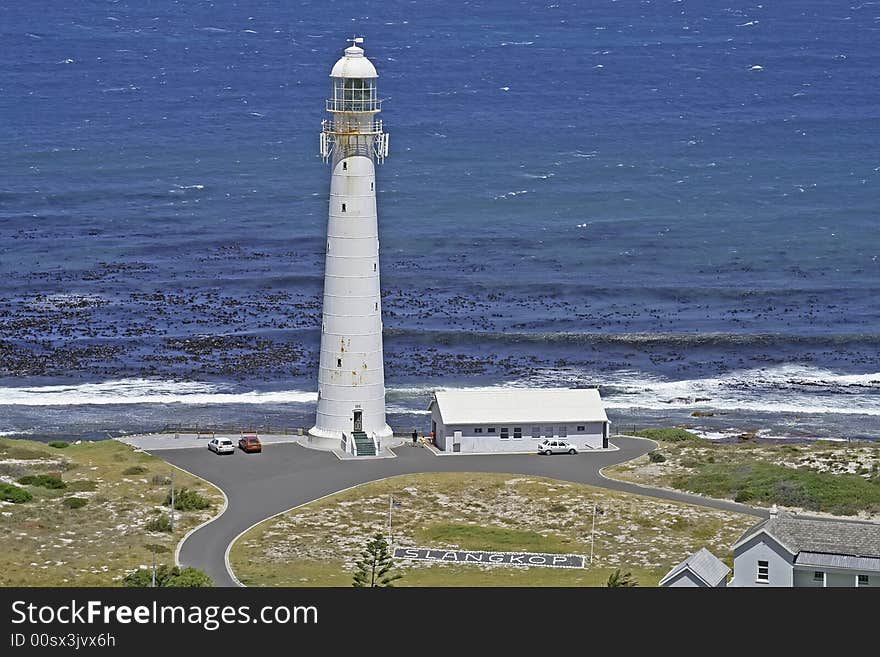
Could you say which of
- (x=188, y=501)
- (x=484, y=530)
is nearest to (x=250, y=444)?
(x=188, y=501)

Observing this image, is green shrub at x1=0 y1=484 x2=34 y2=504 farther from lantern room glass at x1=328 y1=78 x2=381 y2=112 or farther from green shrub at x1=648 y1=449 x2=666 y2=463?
green shrub at x1=648 y1=449 x2=666 y2=463

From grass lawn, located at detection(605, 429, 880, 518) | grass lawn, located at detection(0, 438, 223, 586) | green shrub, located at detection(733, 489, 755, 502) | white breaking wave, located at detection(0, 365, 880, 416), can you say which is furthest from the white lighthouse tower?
white breaking wave, located at detection(0, 365, 880, 416)

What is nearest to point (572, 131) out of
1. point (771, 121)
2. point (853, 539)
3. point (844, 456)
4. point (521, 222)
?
point (771, 121)

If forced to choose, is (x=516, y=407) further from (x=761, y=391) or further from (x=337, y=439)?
(x=761, y=391)

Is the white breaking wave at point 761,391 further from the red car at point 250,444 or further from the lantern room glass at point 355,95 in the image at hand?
the lantern room glass at point 355,95

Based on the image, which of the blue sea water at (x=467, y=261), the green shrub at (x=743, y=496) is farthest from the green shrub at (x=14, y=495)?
the green shrub at (x=743, y=496)

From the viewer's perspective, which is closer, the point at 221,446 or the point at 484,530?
the point at 484,530
